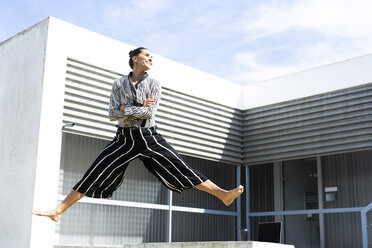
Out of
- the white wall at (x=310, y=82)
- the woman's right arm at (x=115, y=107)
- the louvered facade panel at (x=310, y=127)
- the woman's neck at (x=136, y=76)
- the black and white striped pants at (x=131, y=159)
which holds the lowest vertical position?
the black and white striped pants at (x=131, y=159)

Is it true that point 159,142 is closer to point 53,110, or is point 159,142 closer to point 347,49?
point 53,110

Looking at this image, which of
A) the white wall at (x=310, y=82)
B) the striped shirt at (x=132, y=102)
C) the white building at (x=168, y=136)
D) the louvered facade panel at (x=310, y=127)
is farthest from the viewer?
the white wall at (x=310, y=82)

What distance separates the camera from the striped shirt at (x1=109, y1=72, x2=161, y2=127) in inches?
135

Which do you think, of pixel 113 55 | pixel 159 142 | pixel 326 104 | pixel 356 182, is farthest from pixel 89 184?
pixel 356 182

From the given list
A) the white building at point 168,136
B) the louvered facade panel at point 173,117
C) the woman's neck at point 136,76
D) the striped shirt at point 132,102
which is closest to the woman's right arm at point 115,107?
the striped shirt at point 132,102

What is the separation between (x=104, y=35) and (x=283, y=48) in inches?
134

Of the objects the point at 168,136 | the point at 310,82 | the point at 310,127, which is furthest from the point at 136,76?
the point at 310,82

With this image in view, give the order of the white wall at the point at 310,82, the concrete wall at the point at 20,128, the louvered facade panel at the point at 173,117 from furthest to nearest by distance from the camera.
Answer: the white wall at the point at 310,82 < the louvered facade panel at the point at 173,117 < the concrete wall at the point at 20,128

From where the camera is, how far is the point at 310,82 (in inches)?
488

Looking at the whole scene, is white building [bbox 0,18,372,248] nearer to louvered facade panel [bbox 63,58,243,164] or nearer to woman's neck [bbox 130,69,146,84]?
louvered facade panel [bbox 63,58,243,164]

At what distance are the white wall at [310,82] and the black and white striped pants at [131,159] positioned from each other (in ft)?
29.0

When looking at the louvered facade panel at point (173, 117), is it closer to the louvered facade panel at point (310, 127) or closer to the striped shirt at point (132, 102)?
the louvered facade panel at point (310, 127)

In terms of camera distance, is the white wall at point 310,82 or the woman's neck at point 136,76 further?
the white wall at point 310,82

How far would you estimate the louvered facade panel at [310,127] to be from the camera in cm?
1154
